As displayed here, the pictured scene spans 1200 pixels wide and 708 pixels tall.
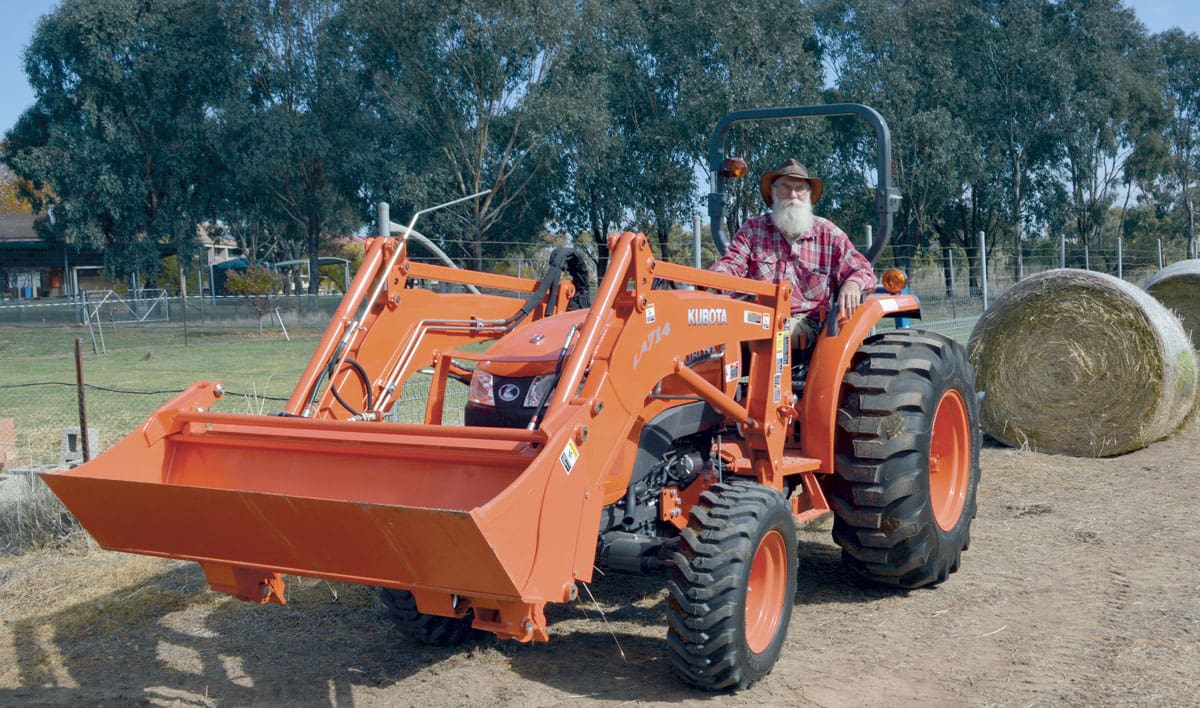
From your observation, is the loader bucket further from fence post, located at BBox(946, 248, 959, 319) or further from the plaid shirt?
fence post, located at BBox(946, 248, 959, 319)

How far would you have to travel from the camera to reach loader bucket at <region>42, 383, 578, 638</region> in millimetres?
3211

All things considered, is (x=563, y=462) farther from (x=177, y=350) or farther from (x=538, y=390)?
(x=177, y=350)

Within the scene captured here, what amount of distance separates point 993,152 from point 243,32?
24.7 metres

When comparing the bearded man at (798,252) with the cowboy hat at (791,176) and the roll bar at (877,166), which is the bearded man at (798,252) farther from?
the roll bar at (877,166)

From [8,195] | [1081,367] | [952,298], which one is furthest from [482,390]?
[8,195]

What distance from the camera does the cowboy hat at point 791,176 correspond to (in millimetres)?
5473

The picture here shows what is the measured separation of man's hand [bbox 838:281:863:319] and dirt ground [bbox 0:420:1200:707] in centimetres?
136

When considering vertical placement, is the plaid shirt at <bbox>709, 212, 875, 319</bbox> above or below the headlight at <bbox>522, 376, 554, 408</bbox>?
above

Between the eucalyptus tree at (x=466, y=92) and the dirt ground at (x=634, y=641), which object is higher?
Result: the eucalyptus tree at (x=466, y=92)

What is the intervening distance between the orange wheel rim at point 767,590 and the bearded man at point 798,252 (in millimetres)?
1318

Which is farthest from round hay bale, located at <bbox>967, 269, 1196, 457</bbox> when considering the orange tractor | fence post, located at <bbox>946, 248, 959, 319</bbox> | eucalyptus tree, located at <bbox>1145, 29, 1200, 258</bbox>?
eucalyptus tree, located at <bbox>1145, 29, 1200, 258</bbox>

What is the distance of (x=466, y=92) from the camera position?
104ft

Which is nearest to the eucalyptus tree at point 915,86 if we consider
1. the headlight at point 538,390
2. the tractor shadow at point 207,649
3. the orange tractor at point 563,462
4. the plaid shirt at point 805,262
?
the plaid shirt at point 805,262

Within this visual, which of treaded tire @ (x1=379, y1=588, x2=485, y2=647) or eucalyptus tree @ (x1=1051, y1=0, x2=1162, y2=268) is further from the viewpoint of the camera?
eucalyptus tree @ (x1=1051, y1=0, x2=1162, y2=268)
